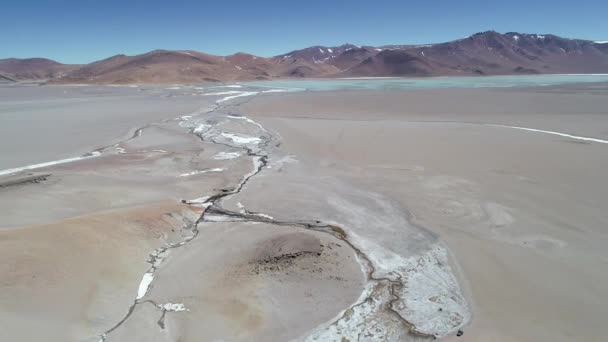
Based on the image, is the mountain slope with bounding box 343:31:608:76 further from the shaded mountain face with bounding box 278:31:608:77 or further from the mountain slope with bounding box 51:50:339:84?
the mountain slope with bounding box 51:50:339:84

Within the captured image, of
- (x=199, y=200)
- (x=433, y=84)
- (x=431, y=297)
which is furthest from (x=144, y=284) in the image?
(x=433, y=84)

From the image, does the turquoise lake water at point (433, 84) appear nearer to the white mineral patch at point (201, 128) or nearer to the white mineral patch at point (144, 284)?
the white mineral patch at point (201, 128)

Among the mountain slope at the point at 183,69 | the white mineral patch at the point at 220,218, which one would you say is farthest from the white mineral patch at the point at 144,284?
the mountain slope at the point at 183,69

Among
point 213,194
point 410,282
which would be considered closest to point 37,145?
point 213,194

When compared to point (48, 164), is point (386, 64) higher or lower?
higher

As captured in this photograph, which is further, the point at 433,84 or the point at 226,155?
the point at 433,84

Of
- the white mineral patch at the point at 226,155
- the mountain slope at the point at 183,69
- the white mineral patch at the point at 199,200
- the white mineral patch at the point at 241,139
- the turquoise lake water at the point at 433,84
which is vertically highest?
the mountain slope at the point at 183,69

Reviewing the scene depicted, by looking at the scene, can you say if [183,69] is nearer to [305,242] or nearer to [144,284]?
[305,242]
